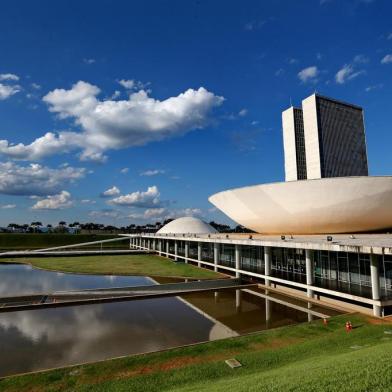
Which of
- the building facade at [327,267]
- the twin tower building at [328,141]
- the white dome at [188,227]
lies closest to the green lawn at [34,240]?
the white dome at [188,227]

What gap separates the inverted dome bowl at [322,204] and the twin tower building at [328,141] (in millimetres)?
78556

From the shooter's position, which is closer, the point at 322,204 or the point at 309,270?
the point at 309,270

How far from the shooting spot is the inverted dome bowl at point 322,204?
2538 centimetres

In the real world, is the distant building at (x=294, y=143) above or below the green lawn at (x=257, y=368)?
above

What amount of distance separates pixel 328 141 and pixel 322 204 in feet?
289

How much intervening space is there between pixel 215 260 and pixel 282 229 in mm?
8523

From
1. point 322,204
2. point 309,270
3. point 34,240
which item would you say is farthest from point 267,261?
point 34,240

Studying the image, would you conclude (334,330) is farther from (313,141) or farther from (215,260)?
(313,141)

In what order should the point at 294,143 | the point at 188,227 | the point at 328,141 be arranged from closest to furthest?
1. the point at 188,227
2. the point at 328,141
3. the point at 294,143

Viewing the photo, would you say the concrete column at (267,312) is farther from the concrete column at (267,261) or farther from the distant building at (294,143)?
the distant building at (294,143)

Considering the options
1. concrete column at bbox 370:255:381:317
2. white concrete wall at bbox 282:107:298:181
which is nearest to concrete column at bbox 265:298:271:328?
concrete column at bbox 370:255:381:317

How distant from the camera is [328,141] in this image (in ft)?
348

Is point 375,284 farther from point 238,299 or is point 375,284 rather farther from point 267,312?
point 238,299

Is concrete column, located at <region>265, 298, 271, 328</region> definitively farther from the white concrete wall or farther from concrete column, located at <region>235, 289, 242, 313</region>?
the white concrete wall
